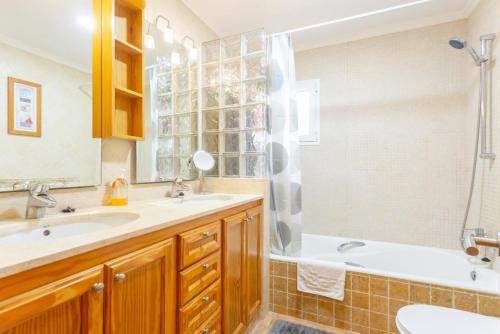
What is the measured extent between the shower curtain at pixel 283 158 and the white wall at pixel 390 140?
728 mm

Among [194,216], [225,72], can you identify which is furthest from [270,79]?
[194,216]

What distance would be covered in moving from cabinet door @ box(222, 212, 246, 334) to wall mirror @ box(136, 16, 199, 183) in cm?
64

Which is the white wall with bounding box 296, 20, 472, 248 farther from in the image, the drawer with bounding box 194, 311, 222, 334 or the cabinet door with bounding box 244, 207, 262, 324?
the drawer with bounding box 194, 311, 222, 334

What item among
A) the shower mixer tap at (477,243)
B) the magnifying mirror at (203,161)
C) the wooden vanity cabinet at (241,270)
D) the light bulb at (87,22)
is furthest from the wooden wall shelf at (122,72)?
the shower mixer tap at (477,243)

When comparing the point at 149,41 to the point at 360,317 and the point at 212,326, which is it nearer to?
the point at 212,326

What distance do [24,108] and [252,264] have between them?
57.0 inches

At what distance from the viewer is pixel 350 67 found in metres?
2.51

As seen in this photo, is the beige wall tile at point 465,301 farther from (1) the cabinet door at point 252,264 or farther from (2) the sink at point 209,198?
(2) the sink at point 209,198

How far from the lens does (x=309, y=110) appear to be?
8.75ft

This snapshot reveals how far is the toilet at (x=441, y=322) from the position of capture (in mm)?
1112

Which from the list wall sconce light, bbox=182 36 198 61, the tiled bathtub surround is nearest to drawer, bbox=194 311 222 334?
the tiled bathtub surround

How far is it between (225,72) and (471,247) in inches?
79.5

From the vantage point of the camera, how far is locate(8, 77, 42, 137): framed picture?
991 millimetres

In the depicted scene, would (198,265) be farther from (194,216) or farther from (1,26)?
(1,26)
